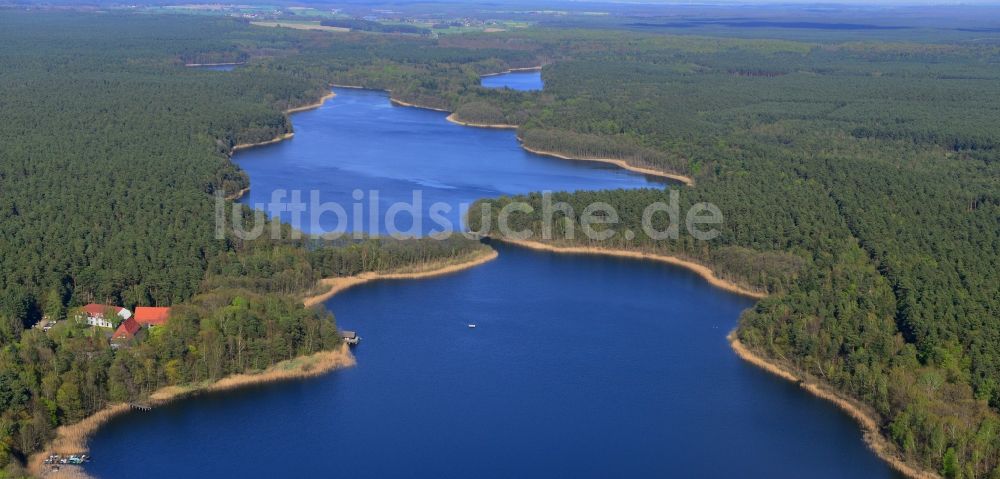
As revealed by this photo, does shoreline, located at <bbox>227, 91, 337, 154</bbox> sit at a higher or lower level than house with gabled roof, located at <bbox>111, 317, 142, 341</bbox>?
higher

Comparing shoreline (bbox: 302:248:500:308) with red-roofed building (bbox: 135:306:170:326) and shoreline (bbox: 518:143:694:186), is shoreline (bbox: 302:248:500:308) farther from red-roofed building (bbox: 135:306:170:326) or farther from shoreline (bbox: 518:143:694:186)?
shoreline (bbox: 518:143:694:186)

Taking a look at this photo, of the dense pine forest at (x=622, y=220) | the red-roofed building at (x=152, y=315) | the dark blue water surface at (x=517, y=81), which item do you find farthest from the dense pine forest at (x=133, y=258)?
the dark blue water surface at (x=517, y=81)

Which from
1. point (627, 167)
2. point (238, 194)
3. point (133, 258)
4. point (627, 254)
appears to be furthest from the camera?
point (627, 167)

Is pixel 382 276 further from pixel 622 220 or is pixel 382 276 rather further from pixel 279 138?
pixel 279 138

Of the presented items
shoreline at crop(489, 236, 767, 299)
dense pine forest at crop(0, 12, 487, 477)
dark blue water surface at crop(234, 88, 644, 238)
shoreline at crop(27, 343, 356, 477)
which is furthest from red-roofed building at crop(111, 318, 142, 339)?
shoreline at crop(489, 236, 767, 299)

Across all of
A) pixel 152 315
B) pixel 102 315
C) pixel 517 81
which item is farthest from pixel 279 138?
pixel 517 81

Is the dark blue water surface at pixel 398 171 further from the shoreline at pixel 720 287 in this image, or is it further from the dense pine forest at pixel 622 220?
the shoreline at pixel 720 287
